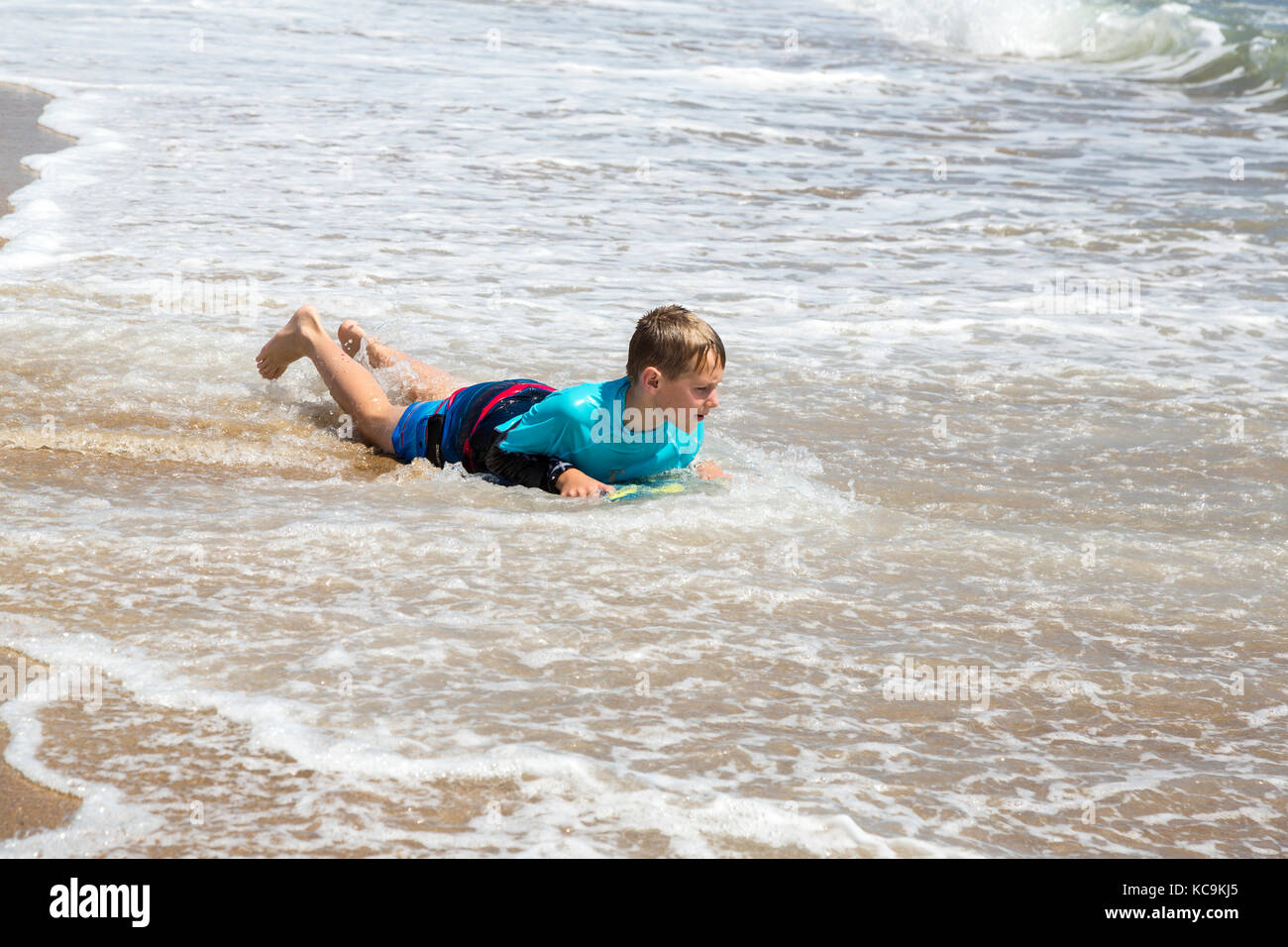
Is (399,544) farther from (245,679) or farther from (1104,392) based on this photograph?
(1104,392)

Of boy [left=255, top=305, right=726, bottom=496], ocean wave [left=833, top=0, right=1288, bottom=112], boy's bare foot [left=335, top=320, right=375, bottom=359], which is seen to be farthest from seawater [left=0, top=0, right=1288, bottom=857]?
ocean wave [left=833, top=0, right=1288, bottom=112]

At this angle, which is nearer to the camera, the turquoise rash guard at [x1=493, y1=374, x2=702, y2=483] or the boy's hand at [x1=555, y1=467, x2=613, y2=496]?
the boy's hand at [x1=555, y1=467, x2=613, y2=496]

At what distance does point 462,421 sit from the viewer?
5.16 meters

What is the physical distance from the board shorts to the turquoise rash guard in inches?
6.2

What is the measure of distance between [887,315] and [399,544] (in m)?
4.23

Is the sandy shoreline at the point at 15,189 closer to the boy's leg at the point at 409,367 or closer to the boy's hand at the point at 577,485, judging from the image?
the boy's hand at the point at 577,485

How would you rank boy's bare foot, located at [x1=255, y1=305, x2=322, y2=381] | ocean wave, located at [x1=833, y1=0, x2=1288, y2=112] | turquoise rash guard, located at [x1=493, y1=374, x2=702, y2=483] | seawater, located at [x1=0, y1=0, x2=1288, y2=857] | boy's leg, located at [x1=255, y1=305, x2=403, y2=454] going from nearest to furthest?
Answer: 1. seawater, located at [x1=0, y1=0, x2=1288, y2=857]
2. turquoise rash guard, located at [x1=493, y1=374, x2=702, y2=483]
3. boy's leg, located at [x1=255, y1=305, x2=403, y2=454]
4. boy's bare foot, located at [x1=255, y1=305, x2=322, y2=381]
5. ocean wave, located at [x1=833, y1=0, x2=1288, y2=112]

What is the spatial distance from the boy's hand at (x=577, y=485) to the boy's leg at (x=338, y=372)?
965mm

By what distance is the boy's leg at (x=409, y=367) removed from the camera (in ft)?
19.0

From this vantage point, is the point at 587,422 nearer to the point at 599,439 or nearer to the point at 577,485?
the point at 599,439

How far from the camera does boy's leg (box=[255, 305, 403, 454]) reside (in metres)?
5.46

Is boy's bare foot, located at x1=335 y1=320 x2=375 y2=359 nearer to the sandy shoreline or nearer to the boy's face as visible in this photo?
the boy's face

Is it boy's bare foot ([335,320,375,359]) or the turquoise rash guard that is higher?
boy's bare foot ([335,320,375,359])

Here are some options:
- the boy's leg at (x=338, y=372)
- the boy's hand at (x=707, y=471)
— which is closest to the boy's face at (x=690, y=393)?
the boy's hand at (x=707, y=471)
